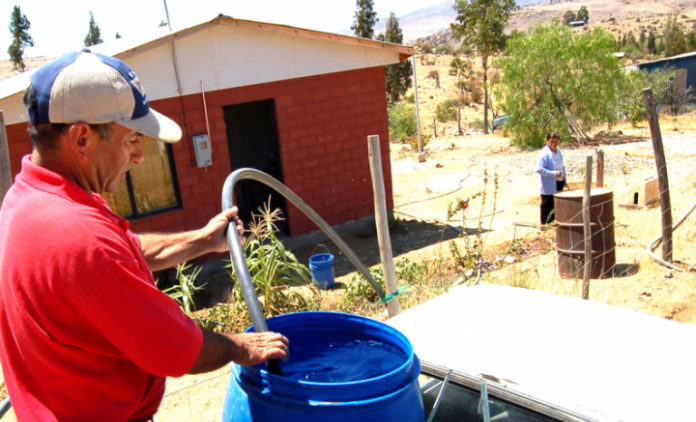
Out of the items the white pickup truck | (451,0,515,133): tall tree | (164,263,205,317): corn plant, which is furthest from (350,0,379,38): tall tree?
the white pickup truck

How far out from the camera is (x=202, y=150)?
9438mm

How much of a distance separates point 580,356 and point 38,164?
1875mm

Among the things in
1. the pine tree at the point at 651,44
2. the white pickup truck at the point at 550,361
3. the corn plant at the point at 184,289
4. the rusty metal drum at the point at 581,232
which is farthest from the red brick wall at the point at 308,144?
the pine tree at the point at 651,44

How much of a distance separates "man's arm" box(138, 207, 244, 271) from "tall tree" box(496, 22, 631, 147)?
745 inches

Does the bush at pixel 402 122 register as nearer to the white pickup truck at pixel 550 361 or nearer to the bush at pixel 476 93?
the bush at pixel 476 93

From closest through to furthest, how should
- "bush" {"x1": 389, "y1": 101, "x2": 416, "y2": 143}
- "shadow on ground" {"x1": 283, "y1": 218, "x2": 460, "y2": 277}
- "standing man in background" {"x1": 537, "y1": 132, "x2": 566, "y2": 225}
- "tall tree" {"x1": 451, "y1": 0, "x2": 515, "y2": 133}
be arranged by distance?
1. "standing man in background" {"x1": 537, "y1": 132, "x2": 566, "y2": 225}
2. "shadow on ground" {"x1": 283, "y1": 218, "x2": 460, "y2": 277}
3. "bush" {"x1": 389, "y1": 101, "x2": 416, "y2": 143}
4. "tall tree" {"x1": 451, "y1": 0, "x2": 515, "y2": 133}

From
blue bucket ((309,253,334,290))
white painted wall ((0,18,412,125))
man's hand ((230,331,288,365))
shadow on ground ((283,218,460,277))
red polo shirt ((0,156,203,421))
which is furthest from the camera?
shadow on ground ((283,218,460,277))

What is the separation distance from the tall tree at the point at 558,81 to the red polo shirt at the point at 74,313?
19.7 meters

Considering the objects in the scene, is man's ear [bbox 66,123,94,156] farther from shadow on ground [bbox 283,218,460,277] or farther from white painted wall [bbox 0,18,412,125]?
shadow on ground [bbox 283,218,460,277]

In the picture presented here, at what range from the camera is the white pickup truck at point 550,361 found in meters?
1.88

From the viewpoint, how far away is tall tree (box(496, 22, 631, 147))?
64.4 feet

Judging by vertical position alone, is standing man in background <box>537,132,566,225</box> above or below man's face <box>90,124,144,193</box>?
below

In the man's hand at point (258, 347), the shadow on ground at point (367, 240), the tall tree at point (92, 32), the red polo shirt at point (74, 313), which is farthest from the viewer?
the tall tree at point (92, 32)

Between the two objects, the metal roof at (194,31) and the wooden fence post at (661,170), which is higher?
the metal roof at (194,31)
